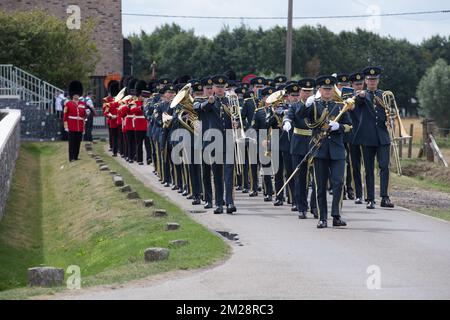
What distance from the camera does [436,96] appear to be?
7125 cm

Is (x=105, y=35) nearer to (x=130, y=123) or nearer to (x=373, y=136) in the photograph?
(x=130, y=123)

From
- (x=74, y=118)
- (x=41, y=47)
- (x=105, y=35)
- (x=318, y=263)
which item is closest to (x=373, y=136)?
(x=318, y=263)

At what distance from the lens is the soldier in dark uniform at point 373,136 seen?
20156 millimetres

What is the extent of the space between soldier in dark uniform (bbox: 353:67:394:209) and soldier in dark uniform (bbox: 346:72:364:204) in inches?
5.4

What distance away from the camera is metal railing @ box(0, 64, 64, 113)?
44.3 m

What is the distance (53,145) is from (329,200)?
1934 centimetres

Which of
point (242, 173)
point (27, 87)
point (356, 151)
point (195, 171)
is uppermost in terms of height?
point (27, 87)

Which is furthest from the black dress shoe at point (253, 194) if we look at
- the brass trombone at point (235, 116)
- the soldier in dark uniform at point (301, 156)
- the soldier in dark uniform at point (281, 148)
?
the soldier in dark uniform at point (301, 156)

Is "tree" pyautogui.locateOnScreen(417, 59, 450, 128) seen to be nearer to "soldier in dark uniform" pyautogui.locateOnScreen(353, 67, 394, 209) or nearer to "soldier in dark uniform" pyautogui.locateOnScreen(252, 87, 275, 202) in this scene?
"soldier in dark uniform" pyautogui.locateOnScreen(252, 87, 275, 202)

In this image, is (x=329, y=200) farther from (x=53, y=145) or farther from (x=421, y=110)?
(x=421, y=110)

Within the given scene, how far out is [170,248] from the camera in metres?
15.0

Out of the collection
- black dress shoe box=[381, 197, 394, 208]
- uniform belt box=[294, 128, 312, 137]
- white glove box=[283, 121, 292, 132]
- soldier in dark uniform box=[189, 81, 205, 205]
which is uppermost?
white glove box=[283, 121, 292, 132]

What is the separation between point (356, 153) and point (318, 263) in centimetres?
787

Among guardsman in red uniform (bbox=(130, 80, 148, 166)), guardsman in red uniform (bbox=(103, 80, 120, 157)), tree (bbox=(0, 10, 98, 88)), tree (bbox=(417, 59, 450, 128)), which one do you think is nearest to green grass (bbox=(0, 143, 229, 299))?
guardsman in red uniform (bbox=(130, 80, 148, 166))
